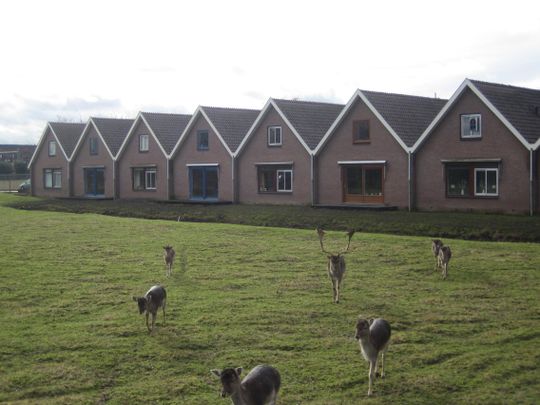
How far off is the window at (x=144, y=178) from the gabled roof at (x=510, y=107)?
79.0ft

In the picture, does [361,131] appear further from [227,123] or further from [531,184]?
[227,123]

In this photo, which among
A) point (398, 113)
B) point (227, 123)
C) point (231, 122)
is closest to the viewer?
point (398, 113)

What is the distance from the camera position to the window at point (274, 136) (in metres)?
47.9

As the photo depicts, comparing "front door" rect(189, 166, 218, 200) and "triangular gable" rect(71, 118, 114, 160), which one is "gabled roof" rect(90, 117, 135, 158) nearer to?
"triangular gable" rect(71, 118, 114, 160)

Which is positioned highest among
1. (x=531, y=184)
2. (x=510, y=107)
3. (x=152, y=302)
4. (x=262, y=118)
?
(x=262, y=118)

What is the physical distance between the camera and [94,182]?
64.1 meters

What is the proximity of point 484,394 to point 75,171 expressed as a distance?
59.4 metres

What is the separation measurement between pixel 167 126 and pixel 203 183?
25.0 feet

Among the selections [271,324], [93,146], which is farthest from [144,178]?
[271,324]

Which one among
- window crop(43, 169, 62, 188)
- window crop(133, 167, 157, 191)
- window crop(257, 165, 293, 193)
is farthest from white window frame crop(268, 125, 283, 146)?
window crop(43, 169, 62, 188)

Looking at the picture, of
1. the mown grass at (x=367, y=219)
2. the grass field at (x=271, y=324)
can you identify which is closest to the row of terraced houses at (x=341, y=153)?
the mown grass at (x=367, y=219)

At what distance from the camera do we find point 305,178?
46.0 metres

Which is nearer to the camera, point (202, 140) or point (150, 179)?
point (202, 140)

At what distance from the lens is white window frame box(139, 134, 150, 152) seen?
5791 cm
